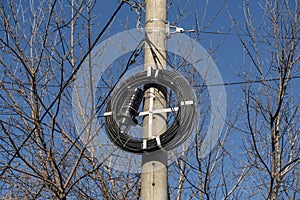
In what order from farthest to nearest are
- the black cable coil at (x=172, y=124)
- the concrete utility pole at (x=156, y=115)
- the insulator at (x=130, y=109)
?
1. the insulator at (x=130, y=109)
2. the black cable coil at (x=172, y=124)
3. the concrete utility pole at (x=156, y=115)

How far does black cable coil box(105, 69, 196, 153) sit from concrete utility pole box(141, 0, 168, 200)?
5 cm

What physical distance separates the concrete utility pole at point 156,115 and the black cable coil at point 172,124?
49 millimetres

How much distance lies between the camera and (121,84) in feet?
11.6

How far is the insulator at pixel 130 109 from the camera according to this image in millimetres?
3252

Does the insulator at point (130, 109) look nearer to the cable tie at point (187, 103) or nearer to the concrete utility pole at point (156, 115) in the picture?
the concrete utility pole at point (156, 115)

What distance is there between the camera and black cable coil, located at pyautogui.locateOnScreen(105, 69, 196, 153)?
3.12 m

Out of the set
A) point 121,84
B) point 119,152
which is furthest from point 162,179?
point 121,84

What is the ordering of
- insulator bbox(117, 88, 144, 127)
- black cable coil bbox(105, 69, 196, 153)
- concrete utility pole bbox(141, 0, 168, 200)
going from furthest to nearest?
1. insulator bbox(117, 88, 144, 127)
2. black cable coil bbox(105, 69, 196, 153)
3. concrete utility pole bbox(141, 0, 168, 200)

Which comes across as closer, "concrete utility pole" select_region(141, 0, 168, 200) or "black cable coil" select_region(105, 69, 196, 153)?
"concrete utility pole" select_region(141, 0, 168, 200)

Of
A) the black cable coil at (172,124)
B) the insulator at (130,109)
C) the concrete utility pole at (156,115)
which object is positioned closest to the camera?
the concrete utility pole at (156,115)

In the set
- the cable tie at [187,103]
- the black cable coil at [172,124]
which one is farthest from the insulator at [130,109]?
the cable tie at [187,103]

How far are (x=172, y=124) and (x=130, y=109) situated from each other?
296 mm

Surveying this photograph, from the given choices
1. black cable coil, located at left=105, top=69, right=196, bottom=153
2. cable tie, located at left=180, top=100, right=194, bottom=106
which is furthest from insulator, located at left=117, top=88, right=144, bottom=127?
cable tie, located at left=180, top=100, right=194, bottom=106

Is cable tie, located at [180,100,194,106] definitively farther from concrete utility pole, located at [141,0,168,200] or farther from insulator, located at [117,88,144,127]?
insulator, located at [117,88,144,127]
